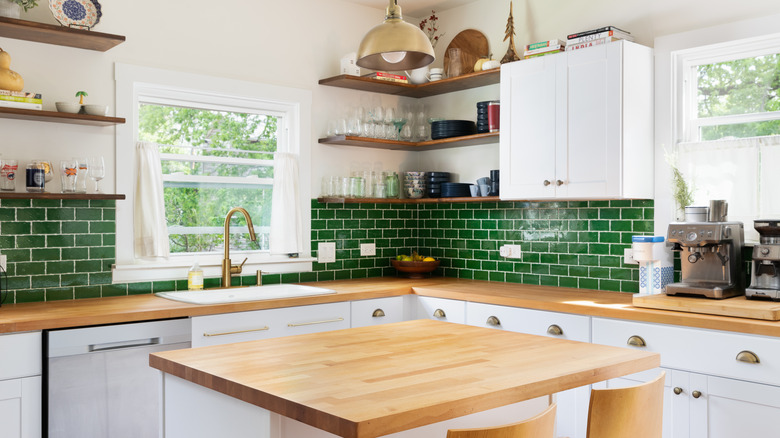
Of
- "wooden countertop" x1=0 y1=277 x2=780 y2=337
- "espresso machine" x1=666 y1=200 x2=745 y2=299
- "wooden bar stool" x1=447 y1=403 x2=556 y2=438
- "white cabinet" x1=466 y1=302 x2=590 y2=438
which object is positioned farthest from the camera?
"white cabinet" x1=466 y1=302 x2=590 y2=438

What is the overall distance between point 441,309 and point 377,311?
391 mm

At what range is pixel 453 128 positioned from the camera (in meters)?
4.75

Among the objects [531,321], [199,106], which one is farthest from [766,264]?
[199,106]

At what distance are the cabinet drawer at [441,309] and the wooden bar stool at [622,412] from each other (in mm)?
2193

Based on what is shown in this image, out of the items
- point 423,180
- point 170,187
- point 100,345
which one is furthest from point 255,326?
point 423,180

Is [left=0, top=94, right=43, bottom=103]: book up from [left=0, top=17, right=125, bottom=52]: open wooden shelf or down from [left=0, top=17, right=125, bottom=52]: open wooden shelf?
down

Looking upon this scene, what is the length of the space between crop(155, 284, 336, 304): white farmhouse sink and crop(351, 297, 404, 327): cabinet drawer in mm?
190

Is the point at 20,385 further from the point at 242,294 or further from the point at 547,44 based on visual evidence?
the point at 547,44

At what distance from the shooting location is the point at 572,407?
346 centimetres

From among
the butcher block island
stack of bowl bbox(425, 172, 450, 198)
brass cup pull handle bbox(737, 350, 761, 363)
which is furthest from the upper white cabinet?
the butcher block island

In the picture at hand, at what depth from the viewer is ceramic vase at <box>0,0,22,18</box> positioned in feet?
10.9

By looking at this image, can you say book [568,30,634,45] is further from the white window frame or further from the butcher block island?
the butcher block island

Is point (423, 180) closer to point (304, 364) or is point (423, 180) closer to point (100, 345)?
point (100, 345)

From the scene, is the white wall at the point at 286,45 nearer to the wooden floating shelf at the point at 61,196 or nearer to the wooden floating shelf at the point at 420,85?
the wooden floating shelf at the point at 420,85
